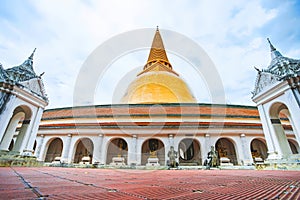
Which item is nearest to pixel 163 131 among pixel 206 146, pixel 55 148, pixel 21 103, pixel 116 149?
pixel 206 146

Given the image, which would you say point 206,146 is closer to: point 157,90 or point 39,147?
point 157,90

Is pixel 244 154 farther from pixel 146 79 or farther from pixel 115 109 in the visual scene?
pixel 146 79

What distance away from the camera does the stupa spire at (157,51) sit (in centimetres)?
2646

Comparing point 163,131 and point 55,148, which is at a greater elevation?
point 163,131

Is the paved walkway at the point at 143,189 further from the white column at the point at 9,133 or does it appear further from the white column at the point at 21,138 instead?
the white column at the point at 9,133

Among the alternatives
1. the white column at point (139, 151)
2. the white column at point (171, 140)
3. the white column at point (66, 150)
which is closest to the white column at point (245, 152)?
the white column at point (171, 140)

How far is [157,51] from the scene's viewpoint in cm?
2736

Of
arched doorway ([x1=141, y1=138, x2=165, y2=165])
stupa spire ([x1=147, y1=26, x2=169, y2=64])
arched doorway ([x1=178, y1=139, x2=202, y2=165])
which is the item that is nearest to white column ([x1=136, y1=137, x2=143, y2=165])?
arched doorway ([x1=141, y1=138, x2=165, y2=165])

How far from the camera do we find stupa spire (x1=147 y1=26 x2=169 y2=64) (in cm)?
2646

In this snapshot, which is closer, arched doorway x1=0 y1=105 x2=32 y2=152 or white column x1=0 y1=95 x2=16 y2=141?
white column x1=0 y1=95 x2=16 y2=141

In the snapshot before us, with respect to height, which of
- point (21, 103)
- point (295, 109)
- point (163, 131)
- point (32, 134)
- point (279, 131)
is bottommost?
point (32, 134)

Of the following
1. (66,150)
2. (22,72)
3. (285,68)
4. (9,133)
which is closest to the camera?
(285,68)

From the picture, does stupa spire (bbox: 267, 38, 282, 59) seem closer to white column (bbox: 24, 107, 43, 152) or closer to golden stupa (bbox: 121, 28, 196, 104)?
golden stupa (bbox: 121, 28, 196, 104)

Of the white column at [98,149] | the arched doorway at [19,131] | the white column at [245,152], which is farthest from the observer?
the white column at [98,149]
